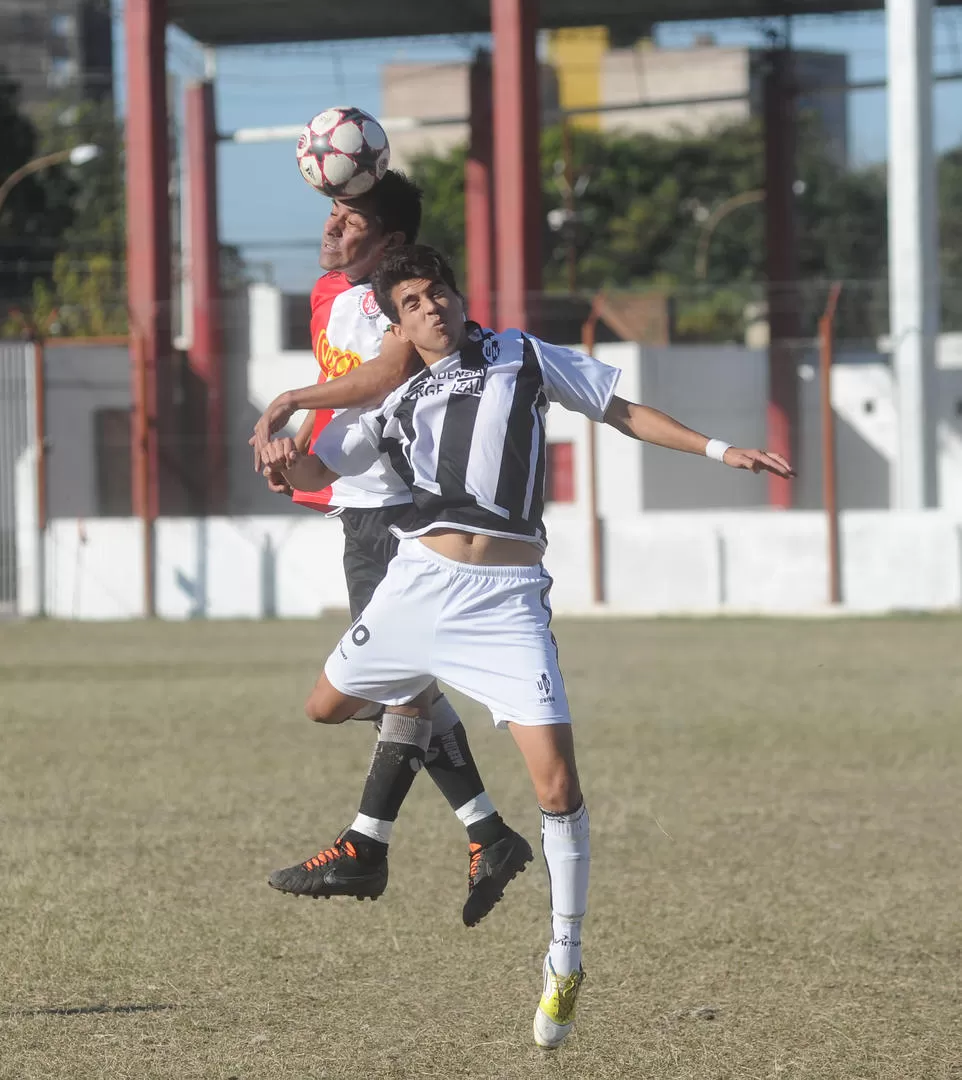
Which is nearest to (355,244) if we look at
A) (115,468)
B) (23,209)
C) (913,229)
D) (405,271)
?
(405,271)

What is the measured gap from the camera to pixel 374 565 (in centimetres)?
601

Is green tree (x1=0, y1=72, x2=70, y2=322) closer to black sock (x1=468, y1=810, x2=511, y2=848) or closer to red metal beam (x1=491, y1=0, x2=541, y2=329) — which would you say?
red metal beam (x1=491, y1=0, x2=541, y2=329)

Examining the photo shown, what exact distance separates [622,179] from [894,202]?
52.3 meters

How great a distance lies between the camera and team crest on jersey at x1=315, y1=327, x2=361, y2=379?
5.74 m

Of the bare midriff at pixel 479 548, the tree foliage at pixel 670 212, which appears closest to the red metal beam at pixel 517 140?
the bare midriff at pixel 479 548

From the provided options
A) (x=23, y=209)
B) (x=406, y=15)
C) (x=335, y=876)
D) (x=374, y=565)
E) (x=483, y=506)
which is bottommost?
(x=335, y=876)

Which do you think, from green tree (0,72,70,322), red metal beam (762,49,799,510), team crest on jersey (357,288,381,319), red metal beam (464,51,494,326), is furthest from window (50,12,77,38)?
team crest on jersey (357,288,381,319)

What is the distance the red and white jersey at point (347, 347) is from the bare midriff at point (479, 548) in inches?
17.5

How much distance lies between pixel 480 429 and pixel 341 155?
3.75ft

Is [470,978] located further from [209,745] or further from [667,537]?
[667,537]

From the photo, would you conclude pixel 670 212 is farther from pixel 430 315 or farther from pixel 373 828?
pixel 430 315

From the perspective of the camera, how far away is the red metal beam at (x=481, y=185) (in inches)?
1389

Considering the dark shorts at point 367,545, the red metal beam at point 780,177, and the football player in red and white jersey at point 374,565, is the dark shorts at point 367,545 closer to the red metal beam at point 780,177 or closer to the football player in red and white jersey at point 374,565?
the football player in red and white jersey at point 374,565

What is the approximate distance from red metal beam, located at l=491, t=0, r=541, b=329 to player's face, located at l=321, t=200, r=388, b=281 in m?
23.3
